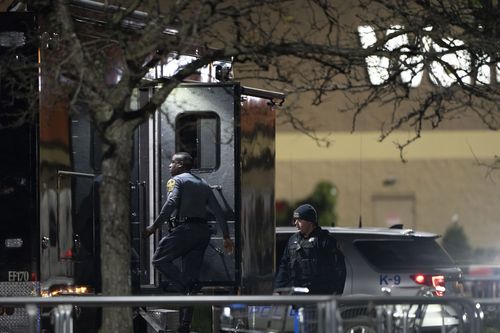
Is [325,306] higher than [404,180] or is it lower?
lower

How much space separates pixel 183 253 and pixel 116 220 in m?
2.69

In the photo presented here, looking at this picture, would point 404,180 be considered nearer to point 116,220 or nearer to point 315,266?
point 315,266

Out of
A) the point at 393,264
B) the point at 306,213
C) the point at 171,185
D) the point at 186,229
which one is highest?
the point at 171,185

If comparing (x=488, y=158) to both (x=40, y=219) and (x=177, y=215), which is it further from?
(x=40, y=219)

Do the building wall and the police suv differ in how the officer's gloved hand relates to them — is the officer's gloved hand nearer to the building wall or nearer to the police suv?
the police suv

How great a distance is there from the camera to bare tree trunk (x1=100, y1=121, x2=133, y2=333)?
30.9 ft

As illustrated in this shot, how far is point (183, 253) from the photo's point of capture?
12070 millimetres

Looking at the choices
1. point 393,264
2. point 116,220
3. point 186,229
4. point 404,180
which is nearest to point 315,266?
point 186,229

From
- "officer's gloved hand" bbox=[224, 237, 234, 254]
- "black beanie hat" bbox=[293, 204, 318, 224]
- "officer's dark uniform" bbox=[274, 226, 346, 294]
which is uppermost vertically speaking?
"black beanie hat" bbox=[293, 204, 318, 224]

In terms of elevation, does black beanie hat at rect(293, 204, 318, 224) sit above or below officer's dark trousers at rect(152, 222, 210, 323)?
above

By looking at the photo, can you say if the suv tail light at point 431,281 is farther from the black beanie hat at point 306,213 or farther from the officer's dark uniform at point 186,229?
the officer's dark uniform at point 186,229

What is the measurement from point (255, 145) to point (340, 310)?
545cm

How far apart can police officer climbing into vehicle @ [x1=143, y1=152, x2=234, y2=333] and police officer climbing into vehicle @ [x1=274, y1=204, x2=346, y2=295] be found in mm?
676

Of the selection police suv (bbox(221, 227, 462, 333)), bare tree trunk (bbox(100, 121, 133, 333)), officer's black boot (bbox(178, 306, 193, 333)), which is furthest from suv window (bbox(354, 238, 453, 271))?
bare tree trunk (bbox(100, 121, 133, 333))
